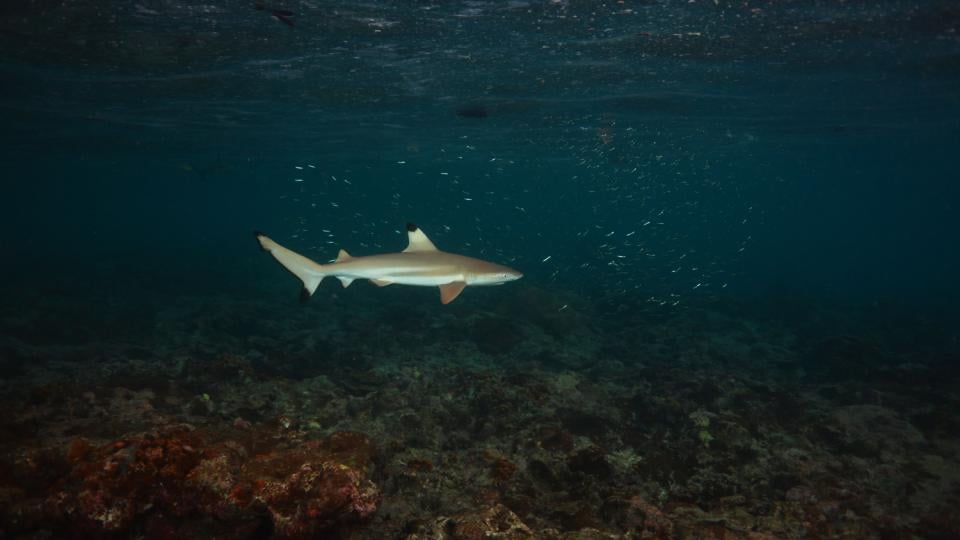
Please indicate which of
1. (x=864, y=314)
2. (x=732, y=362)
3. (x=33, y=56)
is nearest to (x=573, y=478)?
(x=732, y=362)

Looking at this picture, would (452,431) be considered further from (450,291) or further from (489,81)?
(489,81)

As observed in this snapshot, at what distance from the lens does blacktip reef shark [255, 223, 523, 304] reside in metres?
7.41

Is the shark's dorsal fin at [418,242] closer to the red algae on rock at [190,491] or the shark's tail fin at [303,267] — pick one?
the shark's tail fin at [303,267]

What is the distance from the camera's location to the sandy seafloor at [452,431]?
13.0ft

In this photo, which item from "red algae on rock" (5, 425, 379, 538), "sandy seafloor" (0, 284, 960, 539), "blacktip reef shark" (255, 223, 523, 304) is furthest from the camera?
"blacktip reef shark" (255, 223, 523, 304)

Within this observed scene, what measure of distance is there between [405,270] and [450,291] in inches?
30.2

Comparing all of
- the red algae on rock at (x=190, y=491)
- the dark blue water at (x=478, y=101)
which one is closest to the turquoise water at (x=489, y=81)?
the dark blue water at (x=478, y=101)

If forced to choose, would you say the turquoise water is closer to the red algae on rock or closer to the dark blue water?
the dark blue water

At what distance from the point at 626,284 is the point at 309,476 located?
1197 inches

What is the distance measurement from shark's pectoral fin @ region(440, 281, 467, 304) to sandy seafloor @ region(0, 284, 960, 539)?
2.13 metres

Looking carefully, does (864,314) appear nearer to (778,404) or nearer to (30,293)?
(778,404)

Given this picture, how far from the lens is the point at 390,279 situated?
304 inches

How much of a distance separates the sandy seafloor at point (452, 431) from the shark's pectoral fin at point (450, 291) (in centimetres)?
213

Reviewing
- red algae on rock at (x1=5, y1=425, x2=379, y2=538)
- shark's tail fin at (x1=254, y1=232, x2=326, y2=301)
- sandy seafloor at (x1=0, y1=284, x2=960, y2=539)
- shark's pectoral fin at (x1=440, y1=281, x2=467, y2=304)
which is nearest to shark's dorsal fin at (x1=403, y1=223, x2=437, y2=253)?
shark's pectoral fin at (x1=440, y1=281, x2=467, y2=304)
